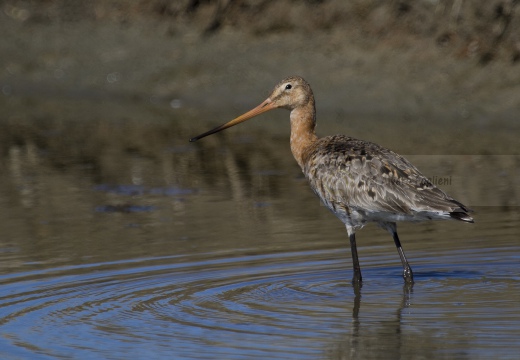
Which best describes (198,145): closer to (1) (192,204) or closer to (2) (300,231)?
(1) (192,204)

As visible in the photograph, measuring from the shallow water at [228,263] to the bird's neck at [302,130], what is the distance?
2.49ft

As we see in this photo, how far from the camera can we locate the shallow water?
279 inches

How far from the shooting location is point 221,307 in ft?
25.9

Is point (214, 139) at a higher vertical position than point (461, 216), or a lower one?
higher

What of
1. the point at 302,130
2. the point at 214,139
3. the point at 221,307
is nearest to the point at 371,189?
the point at 302,130

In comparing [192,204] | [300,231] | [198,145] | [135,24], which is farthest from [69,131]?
[300,231]

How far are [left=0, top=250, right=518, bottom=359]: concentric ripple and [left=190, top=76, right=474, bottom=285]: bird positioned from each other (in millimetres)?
442

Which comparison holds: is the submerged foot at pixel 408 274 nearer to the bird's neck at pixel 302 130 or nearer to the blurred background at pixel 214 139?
the blurred background at pixel 214 139

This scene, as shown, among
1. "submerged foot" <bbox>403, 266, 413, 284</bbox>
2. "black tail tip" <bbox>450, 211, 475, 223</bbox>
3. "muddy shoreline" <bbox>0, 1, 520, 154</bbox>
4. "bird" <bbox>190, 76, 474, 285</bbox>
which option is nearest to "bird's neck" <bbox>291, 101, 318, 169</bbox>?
"bird" <bbox>190, 76, 474, 285</bbox>

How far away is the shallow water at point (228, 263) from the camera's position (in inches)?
279

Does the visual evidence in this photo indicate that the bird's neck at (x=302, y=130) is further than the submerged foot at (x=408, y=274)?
Yes

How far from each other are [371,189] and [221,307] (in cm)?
147

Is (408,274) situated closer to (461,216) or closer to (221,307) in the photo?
(461,216)

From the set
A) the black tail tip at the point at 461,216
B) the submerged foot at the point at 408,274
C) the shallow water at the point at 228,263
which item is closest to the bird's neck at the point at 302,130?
the shallow water at the point at 228,263
